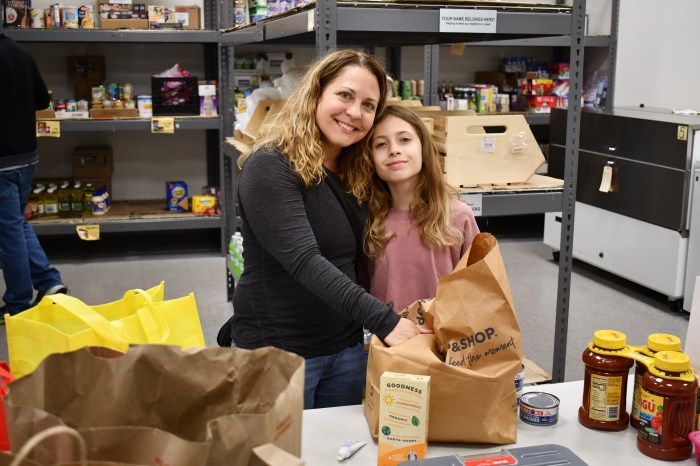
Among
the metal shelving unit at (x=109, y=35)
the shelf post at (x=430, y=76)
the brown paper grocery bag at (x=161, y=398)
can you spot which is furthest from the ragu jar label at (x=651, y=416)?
the metal shelving unit at (x=109, y=35)

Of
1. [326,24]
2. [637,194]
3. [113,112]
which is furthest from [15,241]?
[637,194]

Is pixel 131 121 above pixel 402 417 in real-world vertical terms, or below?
above

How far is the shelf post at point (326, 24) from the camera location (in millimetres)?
2316

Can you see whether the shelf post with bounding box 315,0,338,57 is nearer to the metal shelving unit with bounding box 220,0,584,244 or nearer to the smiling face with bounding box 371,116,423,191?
the metal shelving unit with bounding box 220,0,584,244

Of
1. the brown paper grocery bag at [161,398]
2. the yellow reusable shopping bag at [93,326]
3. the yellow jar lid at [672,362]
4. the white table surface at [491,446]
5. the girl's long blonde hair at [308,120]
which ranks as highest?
the girl's long blonde hair at [308,120]

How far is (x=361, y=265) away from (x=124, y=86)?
379 cm

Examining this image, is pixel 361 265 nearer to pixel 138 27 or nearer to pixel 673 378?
pixel 673 378

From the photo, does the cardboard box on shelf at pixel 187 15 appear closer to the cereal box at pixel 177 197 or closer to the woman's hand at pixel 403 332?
the cereal box at pixel 177 197

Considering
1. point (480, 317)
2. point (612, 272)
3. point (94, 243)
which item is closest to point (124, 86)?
point (94, 243)

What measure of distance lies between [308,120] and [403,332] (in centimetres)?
61

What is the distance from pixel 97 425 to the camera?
120cm

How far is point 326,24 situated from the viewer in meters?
2.32

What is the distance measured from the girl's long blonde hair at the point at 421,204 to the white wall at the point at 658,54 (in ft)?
12.2

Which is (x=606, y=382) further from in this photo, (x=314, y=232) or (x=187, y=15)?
(x=187, y=15)
